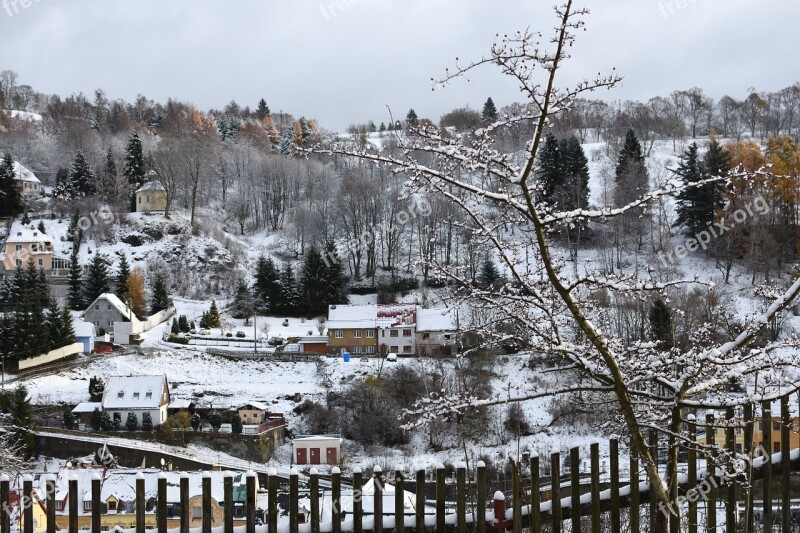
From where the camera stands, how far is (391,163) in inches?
89.8

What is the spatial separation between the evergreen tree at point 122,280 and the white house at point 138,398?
1050cm

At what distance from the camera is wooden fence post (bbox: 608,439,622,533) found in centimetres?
304

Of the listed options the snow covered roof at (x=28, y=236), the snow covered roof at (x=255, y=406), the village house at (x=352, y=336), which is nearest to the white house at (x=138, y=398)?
the snow covered roof at (x=255, y=406)

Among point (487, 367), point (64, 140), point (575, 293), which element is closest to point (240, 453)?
point (487, 367)

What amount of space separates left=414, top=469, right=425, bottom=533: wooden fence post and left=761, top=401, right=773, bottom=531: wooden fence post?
126 cm

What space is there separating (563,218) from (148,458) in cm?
2198

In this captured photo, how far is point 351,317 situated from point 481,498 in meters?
29.8

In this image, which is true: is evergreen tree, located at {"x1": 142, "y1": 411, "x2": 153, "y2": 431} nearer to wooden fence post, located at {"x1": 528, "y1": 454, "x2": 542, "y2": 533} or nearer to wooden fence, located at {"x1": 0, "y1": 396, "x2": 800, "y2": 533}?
wooden fence, located at {"x1": 0, "y1": 396, "x2": 800, "y2": 533}

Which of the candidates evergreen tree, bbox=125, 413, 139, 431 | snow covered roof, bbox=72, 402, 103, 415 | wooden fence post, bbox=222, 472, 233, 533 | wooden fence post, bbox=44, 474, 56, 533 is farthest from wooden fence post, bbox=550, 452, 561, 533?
snow covered roof, bbox=72, 402, 103, 415

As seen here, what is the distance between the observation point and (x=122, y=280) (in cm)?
3666

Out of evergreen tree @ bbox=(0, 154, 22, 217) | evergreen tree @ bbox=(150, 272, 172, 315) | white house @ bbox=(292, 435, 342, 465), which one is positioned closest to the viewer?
white house @ bbox=(292, 435, 342, 465)

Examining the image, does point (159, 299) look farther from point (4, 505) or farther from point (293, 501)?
point (293, 501)

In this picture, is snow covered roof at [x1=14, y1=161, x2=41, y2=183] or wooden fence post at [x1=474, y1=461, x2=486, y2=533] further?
snow covered roof at [x1=14, y1=161, x2=41, y2=183]

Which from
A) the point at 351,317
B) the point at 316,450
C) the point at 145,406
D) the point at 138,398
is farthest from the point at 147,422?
the point at 351,317
